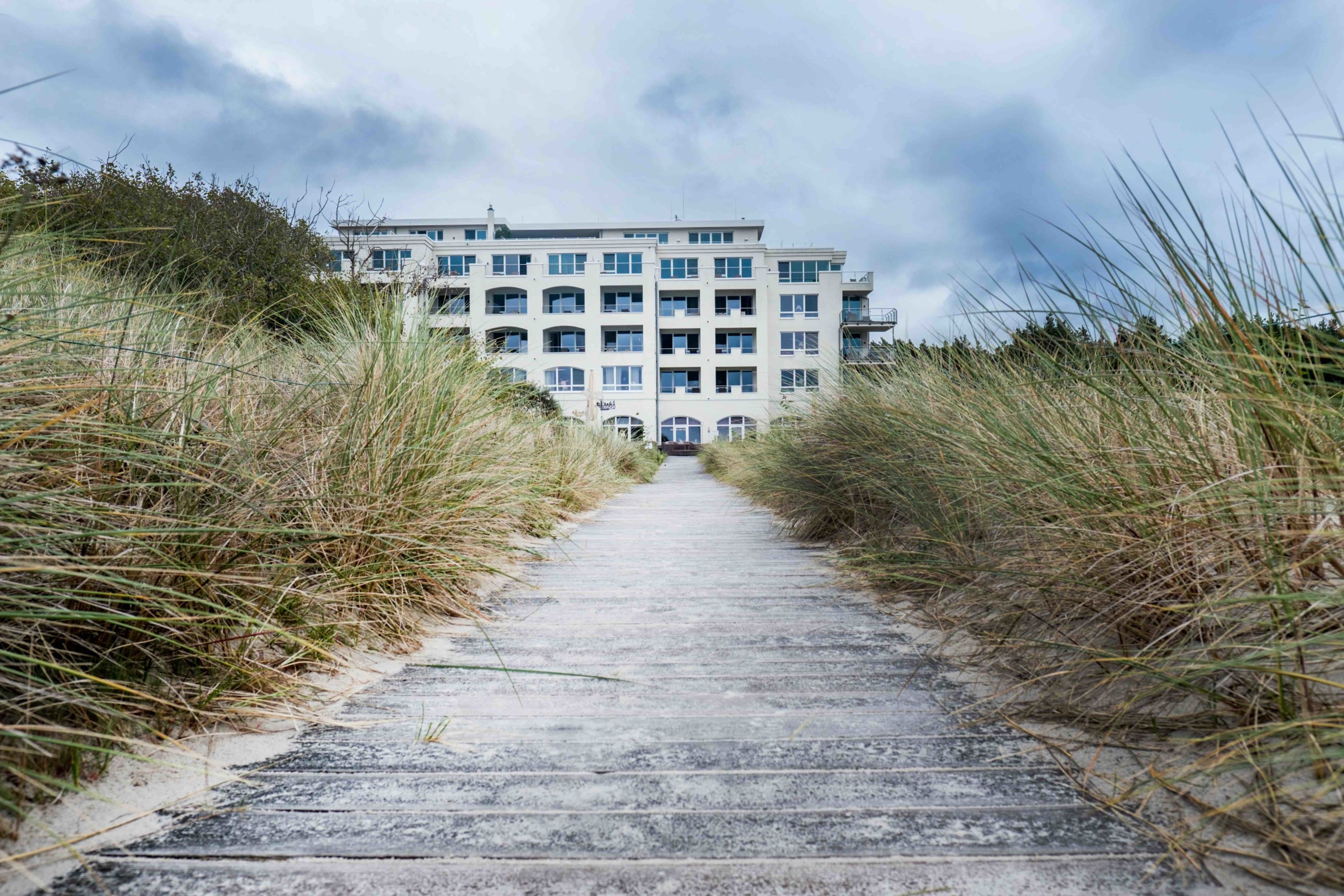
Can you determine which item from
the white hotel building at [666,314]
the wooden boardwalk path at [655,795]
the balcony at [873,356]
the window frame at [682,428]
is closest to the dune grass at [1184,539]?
the wooden boardwalk path at [655,795]

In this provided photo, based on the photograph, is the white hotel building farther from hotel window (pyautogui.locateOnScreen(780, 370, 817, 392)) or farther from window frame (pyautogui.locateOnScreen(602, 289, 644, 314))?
hotel window (pyautogui.locateOnScreen(780, 370, 817, 392))

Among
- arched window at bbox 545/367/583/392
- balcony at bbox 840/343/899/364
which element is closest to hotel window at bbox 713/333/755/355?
arched window at bbox 545/367/583/392

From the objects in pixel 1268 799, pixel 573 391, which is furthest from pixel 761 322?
pixel 1268 799

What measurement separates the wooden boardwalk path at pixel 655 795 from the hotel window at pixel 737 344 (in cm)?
3307

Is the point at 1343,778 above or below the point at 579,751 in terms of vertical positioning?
above

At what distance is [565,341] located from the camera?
35.0 meters

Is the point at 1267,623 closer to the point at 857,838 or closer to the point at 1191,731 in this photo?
the point at 1191,731

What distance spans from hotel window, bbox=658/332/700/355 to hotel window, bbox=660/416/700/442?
326 cm

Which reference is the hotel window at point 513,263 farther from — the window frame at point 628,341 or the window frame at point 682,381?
the window frame at point 682,381

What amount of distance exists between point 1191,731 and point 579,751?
117 cm

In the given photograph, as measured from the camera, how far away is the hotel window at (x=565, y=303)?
114 feet

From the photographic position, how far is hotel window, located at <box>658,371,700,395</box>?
34875 millimetres

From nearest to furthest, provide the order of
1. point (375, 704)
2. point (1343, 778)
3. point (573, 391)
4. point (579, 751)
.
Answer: point (1343, 778), point (579, 751), point (375, 704), point (573, 391)

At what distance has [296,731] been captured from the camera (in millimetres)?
1540
